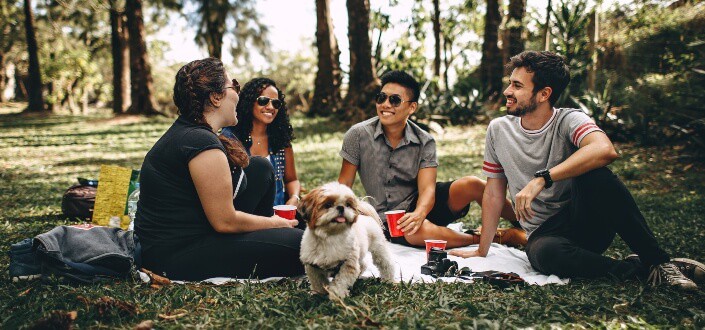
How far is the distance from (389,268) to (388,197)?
3.80 ft

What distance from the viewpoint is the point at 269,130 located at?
5203 mm

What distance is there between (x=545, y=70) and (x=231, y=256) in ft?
8.47

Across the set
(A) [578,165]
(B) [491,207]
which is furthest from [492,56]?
(A) [578,165]

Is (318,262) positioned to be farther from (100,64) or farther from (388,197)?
(100,64)

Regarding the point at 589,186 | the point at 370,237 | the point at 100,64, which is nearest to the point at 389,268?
the point at 370,237

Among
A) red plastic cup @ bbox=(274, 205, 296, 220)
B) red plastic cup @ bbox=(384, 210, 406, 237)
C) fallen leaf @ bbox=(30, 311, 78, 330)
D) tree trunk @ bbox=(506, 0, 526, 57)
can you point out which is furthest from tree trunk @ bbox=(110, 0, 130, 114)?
fallen leaf @ bbox=(30, 311, 78, 330)

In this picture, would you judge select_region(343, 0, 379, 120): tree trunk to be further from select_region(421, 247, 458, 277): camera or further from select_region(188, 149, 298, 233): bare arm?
select_region(188, 149, 298, 233): bare arm

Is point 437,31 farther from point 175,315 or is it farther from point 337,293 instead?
point 175,315

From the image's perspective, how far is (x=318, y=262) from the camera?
3.12m

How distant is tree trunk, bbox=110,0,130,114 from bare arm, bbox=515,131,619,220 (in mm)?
21924

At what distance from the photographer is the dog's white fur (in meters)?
A: 2.98

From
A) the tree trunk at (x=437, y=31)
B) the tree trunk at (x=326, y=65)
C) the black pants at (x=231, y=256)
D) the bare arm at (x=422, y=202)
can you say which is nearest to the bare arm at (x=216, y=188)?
the black pants at (x=231, y=256)

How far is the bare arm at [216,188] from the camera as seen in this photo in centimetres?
312

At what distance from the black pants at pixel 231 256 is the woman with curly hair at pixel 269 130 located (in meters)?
1.36
